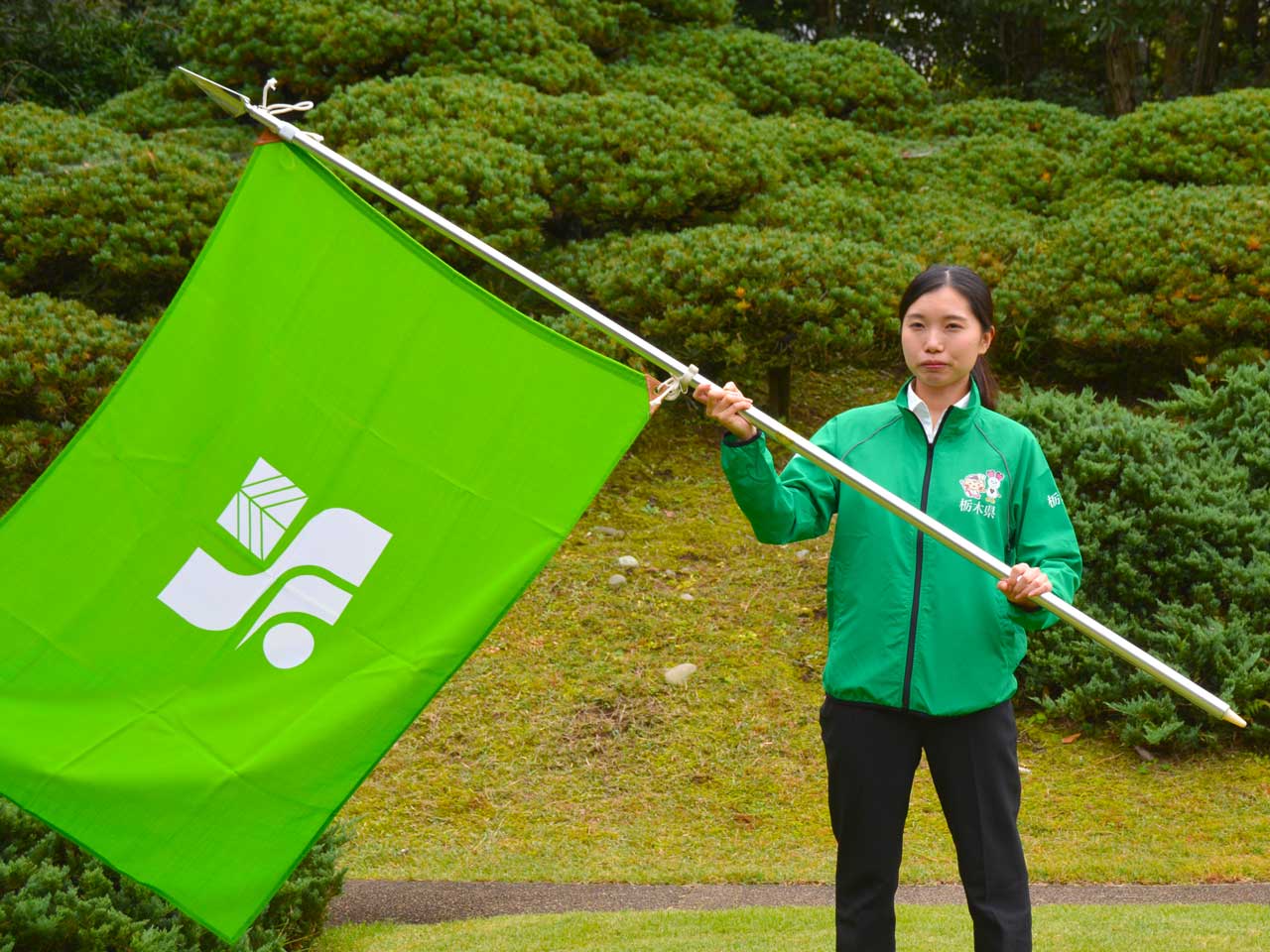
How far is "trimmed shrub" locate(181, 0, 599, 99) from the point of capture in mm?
9766

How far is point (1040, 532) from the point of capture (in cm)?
298

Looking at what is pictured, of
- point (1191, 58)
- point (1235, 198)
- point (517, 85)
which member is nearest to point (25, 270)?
point (517, 85)


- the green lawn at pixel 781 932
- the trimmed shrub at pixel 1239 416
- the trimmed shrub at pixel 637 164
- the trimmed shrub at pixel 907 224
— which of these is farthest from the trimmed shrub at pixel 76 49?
the green lawn at pixel 781 932

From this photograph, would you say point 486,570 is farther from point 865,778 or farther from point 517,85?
point 517,85

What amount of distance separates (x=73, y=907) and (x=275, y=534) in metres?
1.17

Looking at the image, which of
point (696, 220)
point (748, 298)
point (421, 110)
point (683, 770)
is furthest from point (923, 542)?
point (421, 110)

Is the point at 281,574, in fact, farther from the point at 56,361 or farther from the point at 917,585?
the point at 56,361

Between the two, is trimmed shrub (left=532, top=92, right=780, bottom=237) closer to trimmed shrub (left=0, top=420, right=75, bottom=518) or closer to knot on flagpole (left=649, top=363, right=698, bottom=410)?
trimmed shrub (left=0, top=420, right=75, bottom=518)

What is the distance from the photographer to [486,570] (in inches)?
109

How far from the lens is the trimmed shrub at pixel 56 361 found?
6.52 meters

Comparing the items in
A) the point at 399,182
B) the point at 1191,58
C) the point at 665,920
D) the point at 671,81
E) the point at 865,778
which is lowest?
the point at 665,920

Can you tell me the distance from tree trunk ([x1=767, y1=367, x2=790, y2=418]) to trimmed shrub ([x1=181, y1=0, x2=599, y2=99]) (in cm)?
317

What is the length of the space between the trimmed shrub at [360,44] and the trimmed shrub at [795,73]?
72.3 inches

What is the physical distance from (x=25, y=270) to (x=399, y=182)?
2.21 metres
